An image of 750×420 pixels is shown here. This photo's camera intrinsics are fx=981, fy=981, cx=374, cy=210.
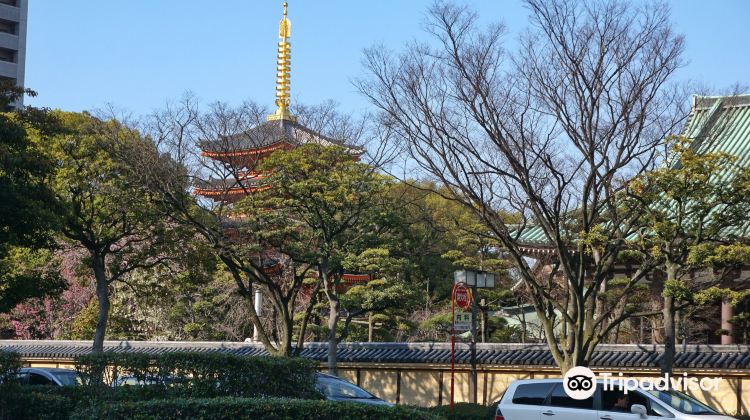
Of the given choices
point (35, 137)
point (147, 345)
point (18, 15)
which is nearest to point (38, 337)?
point (147, 345)

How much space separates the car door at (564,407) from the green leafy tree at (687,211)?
4581 millimetres

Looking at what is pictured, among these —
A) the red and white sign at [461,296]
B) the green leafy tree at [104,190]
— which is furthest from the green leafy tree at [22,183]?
the red and white sign at [461,296]

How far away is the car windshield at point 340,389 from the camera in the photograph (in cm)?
1748

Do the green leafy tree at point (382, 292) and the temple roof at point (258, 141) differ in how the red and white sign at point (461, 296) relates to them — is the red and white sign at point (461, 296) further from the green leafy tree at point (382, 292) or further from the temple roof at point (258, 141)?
the temple roof at point (258, 141)

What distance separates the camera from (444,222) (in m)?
38.4

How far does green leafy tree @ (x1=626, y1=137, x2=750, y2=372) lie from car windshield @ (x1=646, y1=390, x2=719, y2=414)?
424 cm

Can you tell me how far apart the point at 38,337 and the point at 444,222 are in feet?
62.3

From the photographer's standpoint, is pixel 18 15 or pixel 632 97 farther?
pixel 18 15

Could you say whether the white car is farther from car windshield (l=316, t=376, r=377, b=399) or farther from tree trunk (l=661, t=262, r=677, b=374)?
tree trunk (l=661, t=262, r=677, b=374)

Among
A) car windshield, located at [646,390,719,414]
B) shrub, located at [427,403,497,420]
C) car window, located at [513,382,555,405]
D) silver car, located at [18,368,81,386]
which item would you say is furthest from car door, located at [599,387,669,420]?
silver car, located at [18,368,81,386]

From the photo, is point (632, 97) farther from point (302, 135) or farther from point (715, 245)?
point (302, 135)

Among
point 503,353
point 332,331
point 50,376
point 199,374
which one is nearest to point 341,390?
point 199,374

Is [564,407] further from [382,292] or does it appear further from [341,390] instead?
[382,292]

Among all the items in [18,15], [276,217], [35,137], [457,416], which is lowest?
[457,416]
